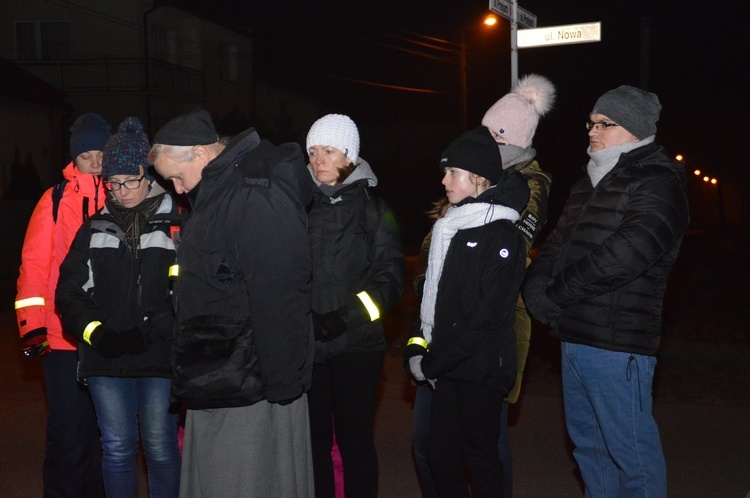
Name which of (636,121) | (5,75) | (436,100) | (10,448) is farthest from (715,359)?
(436,100)

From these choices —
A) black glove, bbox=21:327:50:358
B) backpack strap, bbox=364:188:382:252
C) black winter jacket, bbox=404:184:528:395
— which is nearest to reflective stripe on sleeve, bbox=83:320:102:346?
black glove, bbox=21:327:50:358

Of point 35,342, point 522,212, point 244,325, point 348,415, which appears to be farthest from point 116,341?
point 522,212

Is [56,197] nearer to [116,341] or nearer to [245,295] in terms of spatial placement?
[116,341]

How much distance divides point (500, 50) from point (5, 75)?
22.6 metres

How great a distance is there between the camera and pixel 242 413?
3.38 meters

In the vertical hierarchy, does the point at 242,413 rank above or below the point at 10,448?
above

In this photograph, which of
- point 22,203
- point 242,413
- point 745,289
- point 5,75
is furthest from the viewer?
point 5,75

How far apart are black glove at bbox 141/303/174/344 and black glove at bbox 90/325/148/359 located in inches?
1.7

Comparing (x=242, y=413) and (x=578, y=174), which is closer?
(x=242, y=413)

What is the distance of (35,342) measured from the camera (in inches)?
181

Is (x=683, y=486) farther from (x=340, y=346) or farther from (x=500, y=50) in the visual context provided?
(x=500, y=50)

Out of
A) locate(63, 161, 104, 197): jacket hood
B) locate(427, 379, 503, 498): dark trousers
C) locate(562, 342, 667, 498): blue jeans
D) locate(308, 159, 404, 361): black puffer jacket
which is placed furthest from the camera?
locate(63, 161, 104, 197): jacket hood

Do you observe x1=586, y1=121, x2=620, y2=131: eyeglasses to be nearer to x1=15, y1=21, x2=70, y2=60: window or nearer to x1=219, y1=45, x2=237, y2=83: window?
x1=15, y1=21, x2=70, y2=60: window

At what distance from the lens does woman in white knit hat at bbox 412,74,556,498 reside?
4.35 metres
